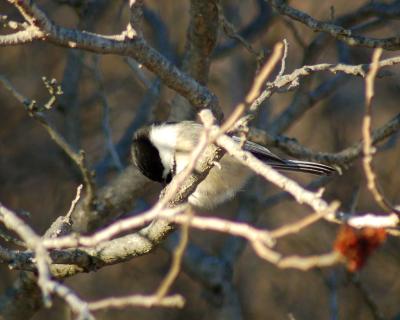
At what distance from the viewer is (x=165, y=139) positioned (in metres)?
3.55

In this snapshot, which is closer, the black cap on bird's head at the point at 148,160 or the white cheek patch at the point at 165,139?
Answer: the black cap on bird's head at the point at 148,160

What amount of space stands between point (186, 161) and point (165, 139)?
216mm

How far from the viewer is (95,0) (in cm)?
402

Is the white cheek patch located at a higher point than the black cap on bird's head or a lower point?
higher

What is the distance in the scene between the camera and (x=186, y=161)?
3395 mm

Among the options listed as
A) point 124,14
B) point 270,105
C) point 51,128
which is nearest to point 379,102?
point 270,105

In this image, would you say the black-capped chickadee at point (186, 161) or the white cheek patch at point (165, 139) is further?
the white cheek patch at point (165, 139)

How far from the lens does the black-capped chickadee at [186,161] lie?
339 centimetres

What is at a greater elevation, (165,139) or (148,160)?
(165,139)

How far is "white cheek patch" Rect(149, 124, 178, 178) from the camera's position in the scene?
3.51 m

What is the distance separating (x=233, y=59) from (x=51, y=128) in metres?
2.11

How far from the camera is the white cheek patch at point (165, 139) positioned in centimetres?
351

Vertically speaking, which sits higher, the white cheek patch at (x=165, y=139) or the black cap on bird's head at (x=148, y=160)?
the white cheek patch at (x=165, y=139)

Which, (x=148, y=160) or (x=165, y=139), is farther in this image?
(x=165, y=139)
